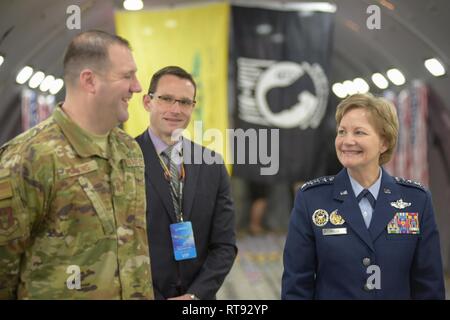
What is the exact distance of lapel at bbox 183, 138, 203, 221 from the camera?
217cm

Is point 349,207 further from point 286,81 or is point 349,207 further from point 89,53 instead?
point 286,81

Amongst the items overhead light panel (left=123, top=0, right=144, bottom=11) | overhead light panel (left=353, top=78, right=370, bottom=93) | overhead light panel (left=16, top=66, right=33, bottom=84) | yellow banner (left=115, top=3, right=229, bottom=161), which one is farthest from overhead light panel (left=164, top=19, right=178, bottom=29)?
overhead light panel (left=353, top=78, right=370, bottom=93)

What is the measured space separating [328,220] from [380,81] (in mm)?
950

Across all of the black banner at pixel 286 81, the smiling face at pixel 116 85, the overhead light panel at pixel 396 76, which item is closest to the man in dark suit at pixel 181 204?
the smiling face at pixel 116 85

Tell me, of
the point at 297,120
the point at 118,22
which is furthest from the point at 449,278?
the point at 118,22

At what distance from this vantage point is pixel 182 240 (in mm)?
2129

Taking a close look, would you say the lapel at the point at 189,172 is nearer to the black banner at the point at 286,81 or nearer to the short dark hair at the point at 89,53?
the short dark hair at the point at 89,53

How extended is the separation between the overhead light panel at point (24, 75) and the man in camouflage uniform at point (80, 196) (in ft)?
1.96

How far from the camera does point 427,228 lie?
205 cm

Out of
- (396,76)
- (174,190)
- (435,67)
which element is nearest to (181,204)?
(174,190)

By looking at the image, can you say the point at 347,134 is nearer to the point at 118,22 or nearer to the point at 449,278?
the point at 118,22

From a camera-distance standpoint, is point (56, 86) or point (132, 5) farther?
point (132, 5)

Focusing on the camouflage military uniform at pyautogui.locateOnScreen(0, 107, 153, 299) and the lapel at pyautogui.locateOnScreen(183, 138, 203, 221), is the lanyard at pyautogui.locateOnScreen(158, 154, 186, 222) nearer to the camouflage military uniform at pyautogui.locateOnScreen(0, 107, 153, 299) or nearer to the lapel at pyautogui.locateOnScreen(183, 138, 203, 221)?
the lapel at pyautogui.locateOnScreen(183, 138, 203, 221)

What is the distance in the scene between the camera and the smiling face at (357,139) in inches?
79.1
